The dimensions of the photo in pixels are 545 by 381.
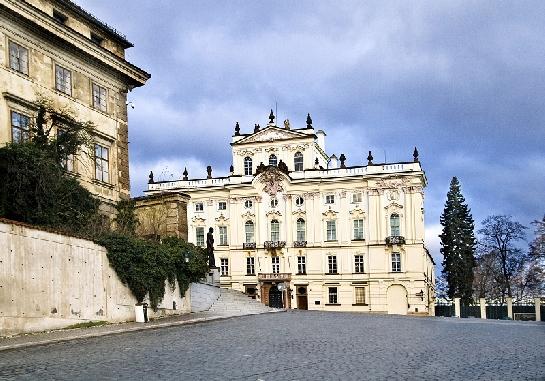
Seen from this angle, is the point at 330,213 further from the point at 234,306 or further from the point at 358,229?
the point at 234,306

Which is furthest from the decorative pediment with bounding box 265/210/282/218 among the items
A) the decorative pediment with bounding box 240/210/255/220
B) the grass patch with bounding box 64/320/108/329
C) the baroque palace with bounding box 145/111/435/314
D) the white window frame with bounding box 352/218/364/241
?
the grass patch with bounding box 64/320/108/329

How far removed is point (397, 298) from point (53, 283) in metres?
55.8

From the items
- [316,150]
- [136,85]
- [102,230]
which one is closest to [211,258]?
[136,85]

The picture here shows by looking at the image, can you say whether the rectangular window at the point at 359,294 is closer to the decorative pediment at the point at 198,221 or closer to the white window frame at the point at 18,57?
the decorative pediment at the point at 198,221

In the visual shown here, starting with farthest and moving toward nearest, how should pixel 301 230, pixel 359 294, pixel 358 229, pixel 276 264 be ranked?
1. pixel 301 230
2. pixel 276 264
3. pixel 358 229
4. pixel 359 294

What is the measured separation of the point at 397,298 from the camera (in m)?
73.4

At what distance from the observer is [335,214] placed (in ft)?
250

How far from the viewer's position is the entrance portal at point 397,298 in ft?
239

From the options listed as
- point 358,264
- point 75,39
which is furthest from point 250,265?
point 75,39

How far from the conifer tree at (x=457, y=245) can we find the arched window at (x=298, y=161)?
21485mm

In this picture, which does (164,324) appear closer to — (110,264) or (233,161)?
(110,264)

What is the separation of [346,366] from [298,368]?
3.56 feet

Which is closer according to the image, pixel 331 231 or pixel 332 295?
pixel 332 295

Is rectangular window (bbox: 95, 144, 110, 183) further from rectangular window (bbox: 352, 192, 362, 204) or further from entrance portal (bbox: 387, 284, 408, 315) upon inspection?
entrance portal (bbox: 387, 284, 408, 315)
